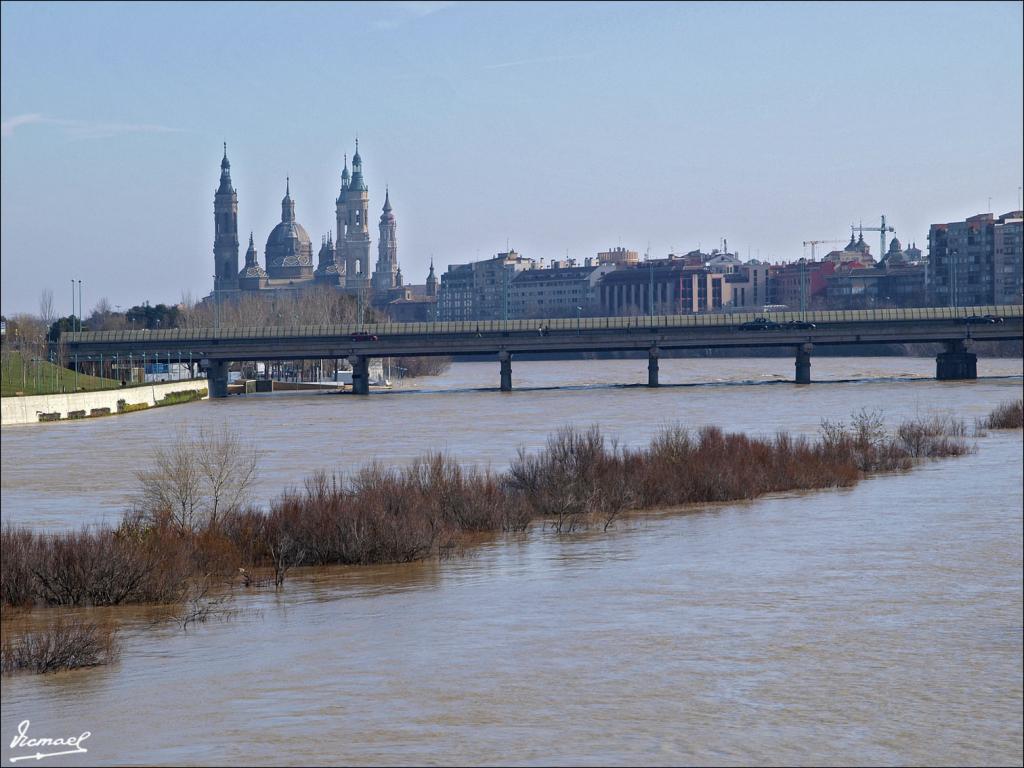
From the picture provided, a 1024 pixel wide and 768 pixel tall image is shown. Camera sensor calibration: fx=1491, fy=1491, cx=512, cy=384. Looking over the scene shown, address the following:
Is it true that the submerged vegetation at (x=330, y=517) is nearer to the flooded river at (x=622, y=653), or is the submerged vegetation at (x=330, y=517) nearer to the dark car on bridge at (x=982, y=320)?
the flooded river at (x=622, y=653)

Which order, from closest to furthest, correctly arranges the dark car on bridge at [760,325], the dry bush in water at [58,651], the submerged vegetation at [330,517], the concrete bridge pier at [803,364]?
the dry bush in water at [58,651]
the submerged vegetation at [330,517]
the concrete bridge pier at [803,364]
the dark car on bridge at [760,325]

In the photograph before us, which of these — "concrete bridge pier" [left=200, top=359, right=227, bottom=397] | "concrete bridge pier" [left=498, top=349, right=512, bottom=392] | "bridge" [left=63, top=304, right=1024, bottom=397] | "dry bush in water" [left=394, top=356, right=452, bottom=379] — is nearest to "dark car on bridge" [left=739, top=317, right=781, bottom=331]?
"bridge" [left=63, top=304, right=1024, bottom=397]

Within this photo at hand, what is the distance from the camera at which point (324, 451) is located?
4622 cm

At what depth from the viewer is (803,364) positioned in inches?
3524

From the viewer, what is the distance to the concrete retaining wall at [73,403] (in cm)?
6283

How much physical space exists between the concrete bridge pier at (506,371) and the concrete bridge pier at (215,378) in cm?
1787

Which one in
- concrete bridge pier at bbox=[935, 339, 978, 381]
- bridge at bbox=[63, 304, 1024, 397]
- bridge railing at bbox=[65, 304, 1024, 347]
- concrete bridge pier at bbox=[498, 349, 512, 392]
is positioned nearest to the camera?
concrete bridge pier at bbox=[498, 349, 512, 392]

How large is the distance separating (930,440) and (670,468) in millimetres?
11964

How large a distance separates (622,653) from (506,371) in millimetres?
71425

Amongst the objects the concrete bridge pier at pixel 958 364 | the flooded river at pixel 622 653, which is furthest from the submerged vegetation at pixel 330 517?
the concrete bridge pier at pixel 958 364

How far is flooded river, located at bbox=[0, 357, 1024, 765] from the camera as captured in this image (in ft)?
46.6

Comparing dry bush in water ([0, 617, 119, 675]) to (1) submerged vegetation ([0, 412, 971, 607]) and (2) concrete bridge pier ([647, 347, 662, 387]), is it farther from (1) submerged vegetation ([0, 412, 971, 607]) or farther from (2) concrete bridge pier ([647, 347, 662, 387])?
(2) concrete bridge pier ([647, 347, 662, 387])

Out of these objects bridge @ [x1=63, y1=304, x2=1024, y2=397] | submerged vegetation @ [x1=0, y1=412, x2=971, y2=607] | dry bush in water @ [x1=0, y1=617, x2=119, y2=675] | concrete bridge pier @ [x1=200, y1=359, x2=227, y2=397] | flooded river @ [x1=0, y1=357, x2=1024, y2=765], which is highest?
bridge @ [x1=63, y1=304, x2=1024, y2=397]

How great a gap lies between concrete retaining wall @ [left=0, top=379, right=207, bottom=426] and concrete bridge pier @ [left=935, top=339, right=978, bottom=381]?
151ft
